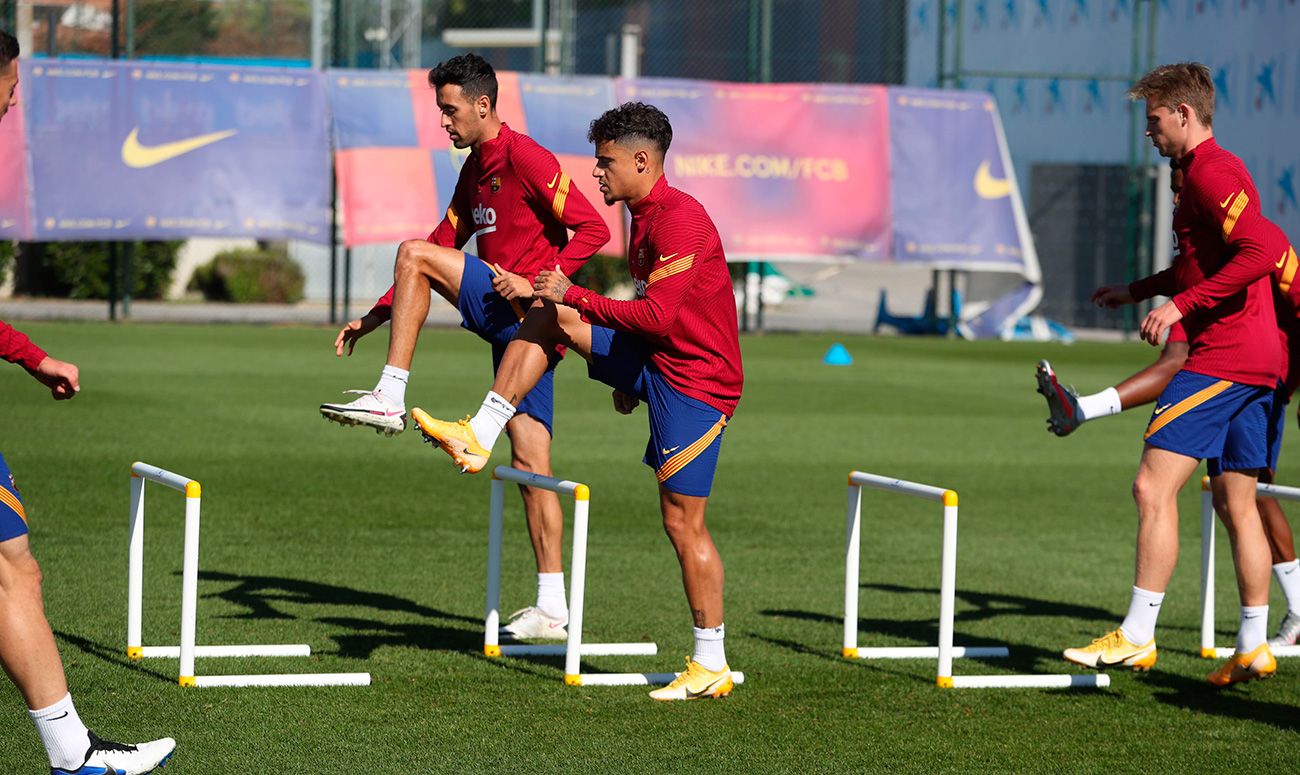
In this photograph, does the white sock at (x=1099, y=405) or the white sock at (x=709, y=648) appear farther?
the white sock at (x=1099, y=405)

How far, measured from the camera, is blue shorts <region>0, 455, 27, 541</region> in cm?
464

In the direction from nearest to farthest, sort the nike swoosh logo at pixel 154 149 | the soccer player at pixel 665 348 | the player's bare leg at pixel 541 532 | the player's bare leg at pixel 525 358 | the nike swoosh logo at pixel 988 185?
the soccer player at pixel 665 348 → the player's bare leg at pixel 525 358 → the player's bare leg at pixel 541 532 → the nike swoosh logo at pixel 154 149 → the nike swoosh logo at pixel 988 185

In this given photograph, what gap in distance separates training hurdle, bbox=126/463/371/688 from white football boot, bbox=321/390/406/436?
585mm

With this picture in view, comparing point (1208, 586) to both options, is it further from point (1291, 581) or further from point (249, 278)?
point (249, 278)

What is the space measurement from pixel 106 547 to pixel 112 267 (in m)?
15.8

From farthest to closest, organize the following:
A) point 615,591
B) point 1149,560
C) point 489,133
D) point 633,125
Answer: point 615,591 < point 489,133 < point 1149,560 < point 633,125

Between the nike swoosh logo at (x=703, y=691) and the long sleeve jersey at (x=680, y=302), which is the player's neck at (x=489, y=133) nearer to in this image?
the long sleeve jersey at (x=680, y=302)

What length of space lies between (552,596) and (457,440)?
1.47 metres

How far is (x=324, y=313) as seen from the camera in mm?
28953

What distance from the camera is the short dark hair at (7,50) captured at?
473cm

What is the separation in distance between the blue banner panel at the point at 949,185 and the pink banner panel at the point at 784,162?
265 millimetres

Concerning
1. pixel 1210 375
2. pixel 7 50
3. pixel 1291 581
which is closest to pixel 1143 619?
pixel 1210 375

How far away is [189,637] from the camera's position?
609 centimetres

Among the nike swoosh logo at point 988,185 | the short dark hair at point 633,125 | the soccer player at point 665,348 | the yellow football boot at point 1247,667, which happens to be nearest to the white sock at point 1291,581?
the yellow football boot at point 1247,667
